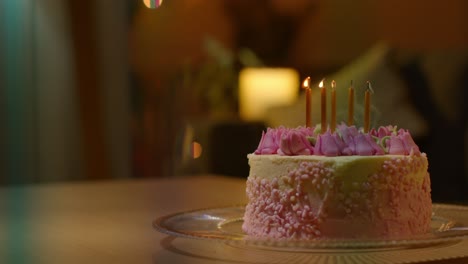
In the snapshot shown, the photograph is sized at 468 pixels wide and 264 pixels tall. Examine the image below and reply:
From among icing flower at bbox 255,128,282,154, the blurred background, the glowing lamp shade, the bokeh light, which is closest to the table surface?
icing flower at bbox 255,128,282,154

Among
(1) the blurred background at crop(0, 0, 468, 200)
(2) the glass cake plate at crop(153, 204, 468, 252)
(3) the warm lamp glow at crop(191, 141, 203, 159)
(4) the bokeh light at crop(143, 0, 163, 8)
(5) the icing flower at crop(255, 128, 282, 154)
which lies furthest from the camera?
(4) the bokeh light at crop(143, 0, 163, 8)

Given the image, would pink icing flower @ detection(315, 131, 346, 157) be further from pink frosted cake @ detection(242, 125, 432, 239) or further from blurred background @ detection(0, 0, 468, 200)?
blurred background @ detection(0, 0, 468, 200)

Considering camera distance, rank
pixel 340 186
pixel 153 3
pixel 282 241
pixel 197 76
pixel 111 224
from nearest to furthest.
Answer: pixel 282 241 < pixel 340 186 < pixel 111 224 < pixel 197 76 < pixel 153 3

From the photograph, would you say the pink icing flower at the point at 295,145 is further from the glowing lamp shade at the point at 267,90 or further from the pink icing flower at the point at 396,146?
the glowing lamp shade at the point at 267,90

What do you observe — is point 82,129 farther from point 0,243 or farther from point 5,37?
point 0,243

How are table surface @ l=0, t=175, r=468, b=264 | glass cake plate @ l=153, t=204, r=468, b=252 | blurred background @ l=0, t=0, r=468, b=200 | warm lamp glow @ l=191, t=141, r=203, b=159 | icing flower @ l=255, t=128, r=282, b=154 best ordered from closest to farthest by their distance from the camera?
glass cake plate @ l=153, t=204, r=468, b=252 → table surface @ l=0, t=175, r=468, b=264 → icing flower @ l=255, t=128, r=282, b=154 → blurred background @ l=0, t=0, r=468, b=200 → warm lamp glow @ l=191, t=141, r=203, b=159

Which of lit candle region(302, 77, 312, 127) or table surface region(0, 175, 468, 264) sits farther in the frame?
Answer: lit candle region(302, 77, 312, 127)

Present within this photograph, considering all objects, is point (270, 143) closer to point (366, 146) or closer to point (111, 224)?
point (366, 146)

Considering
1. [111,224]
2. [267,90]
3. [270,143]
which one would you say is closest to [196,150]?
[267,90]
